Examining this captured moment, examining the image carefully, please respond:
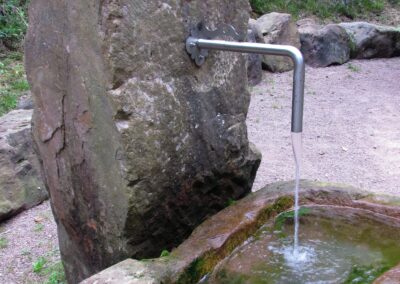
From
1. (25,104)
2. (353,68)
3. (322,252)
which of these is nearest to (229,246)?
(322,252)

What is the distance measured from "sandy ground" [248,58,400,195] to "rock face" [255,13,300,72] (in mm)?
172

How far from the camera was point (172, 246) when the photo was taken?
6.45ft

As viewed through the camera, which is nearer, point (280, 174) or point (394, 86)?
point (280, 174)

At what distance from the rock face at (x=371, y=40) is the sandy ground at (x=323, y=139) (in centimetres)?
54

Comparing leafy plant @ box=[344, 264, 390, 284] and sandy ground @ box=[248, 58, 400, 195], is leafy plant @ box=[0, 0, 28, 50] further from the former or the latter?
leafy plant @ box=[344, 264, 390, 284]

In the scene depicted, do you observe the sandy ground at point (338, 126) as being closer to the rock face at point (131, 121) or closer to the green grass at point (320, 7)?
the rock face at point (131, 121)

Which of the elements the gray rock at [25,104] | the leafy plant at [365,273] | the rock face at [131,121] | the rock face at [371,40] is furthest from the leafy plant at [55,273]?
the rock face at [371,40]

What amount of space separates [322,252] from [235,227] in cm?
31

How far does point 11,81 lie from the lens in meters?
5.73

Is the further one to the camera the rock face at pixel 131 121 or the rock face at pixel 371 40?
the rock face at pixel 371 40

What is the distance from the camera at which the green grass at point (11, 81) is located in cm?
Answer: 523

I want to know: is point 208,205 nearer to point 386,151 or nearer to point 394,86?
point 386,151

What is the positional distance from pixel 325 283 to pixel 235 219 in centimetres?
40

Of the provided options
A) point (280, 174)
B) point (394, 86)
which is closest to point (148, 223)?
point (280, 174)
